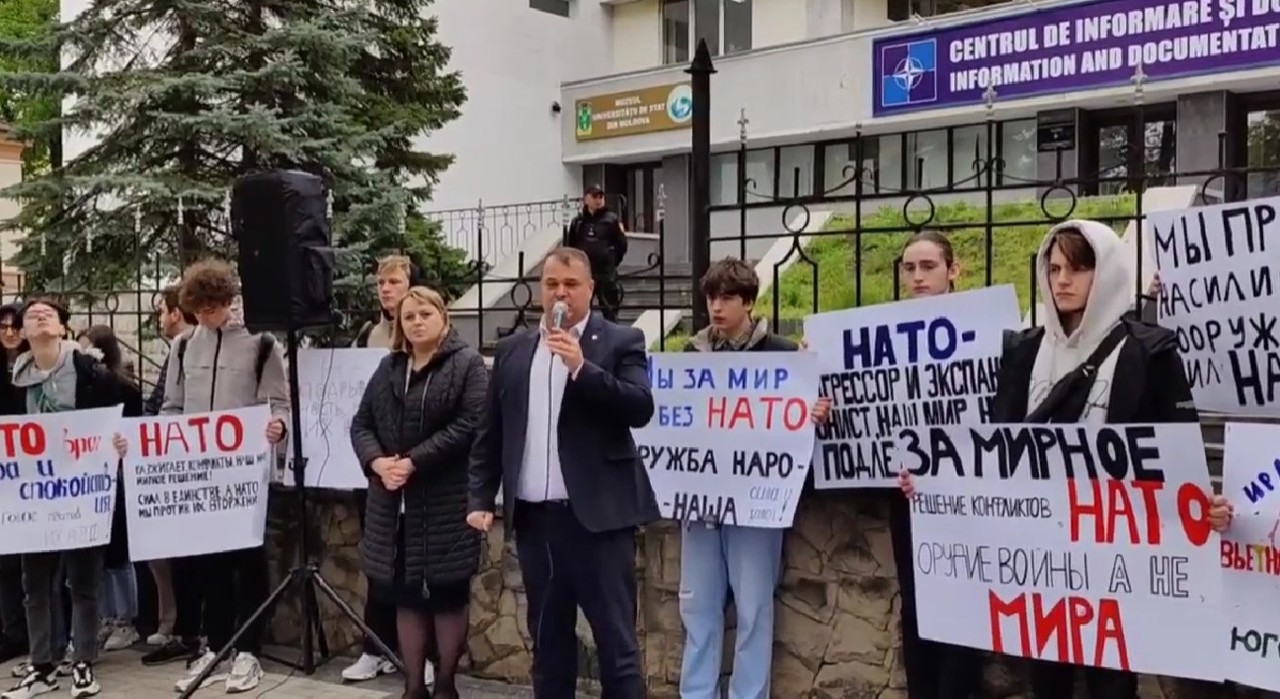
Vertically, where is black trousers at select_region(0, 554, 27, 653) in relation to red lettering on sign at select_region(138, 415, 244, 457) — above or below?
below

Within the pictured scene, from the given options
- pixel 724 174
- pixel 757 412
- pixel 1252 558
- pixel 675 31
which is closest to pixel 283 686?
pixel 757 412

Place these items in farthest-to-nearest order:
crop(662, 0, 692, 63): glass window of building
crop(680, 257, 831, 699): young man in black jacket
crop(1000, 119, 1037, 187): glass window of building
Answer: crop(662, 0, 692, 63): glass window of building < crop(1000, 119, 1037, 187): glass window of building < crop(680, 257, 831, 699): young man in black jacket

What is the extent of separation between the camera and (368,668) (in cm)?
637

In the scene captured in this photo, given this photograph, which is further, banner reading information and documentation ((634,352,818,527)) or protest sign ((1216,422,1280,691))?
banner reading information and documentation ((634,352,818,527))

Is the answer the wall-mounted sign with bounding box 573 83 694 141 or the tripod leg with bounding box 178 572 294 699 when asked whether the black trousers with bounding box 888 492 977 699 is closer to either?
the tripod leg with bounding box 178 572 294 699

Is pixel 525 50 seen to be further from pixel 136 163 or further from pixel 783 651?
pixel 783 651

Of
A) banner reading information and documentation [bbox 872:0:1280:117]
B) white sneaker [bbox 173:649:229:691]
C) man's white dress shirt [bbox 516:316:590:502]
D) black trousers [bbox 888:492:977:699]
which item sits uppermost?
banner reading information and documentation [bbox 872:0:1280:117]

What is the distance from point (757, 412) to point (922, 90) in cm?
1642

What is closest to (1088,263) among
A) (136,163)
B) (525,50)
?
(136,163)

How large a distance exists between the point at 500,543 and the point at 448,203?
18584mm

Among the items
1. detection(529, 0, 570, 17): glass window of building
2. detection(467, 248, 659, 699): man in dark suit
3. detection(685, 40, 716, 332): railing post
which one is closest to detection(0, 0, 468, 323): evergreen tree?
detection(685, 40, 716, 332): railing post

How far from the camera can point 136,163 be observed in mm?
13086

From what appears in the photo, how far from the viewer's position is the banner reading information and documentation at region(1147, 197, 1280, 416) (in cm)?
426

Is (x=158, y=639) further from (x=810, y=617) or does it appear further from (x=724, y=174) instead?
(x=724, y=174)
